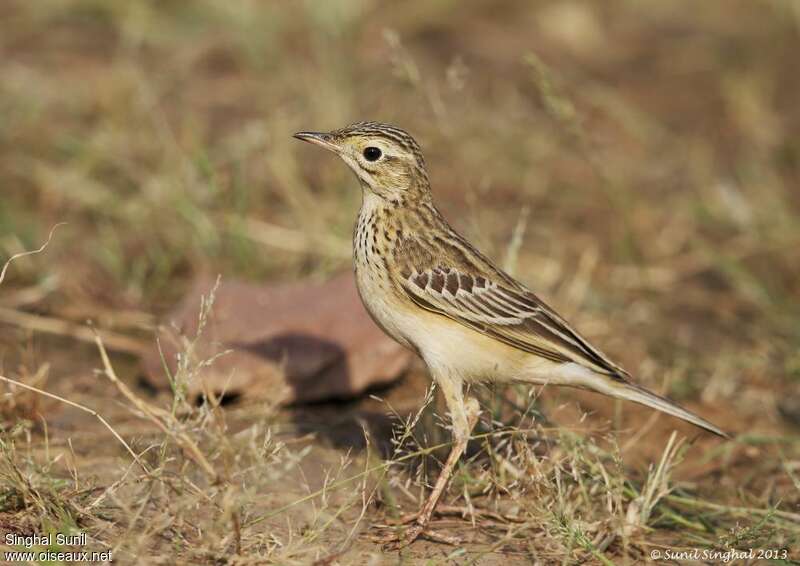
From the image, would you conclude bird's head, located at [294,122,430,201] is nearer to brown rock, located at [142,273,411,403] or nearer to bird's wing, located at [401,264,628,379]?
bird's wing, located at [401,264,628,379]

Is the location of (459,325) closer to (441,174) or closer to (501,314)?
(501,314)

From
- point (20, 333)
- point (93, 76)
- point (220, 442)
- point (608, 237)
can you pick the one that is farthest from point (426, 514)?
point (93, 76)

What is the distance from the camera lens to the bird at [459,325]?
5160 mm

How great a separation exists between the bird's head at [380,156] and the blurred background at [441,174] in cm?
67

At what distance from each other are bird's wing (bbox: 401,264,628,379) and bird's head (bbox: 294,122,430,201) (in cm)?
49

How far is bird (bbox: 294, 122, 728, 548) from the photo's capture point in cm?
516

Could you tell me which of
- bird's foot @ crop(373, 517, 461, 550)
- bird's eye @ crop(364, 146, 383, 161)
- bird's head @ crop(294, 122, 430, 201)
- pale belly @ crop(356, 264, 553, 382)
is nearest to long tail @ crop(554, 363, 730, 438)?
pale belly @ crop(356, 264, 553, 382)

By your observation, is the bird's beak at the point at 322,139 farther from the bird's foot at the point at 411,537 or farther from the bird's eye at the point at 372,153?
the bird's foot at the point at 411,537

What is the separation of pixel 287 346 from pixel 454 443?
156 centimetres

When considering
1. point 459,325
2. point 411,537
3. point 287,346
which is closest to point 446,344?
point 459,325

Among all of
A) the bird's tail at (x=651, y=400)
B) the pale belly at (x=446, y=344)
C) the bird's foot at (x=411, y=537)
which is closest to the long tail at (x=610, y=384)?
the bird's tail at (x=651, y=400)

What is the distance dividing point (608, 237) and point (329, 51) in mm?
2689

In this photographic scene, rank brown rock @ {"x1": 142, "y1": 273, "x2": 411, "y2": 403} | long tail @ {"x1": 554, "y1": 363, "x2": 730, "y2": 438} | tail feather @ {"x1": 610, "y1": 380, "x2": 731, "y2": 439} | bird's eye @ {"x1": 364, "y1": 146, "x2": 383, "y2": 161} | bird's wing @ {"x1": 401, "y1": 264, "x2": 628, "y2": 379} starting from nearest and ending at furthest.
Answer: tail feather @ {"x1": 610, "y1": 380, "x2": 731, "y2": 439}, long tail @ {"x1": 554, "y1": 363, "x2": 730, "y2": 438}, bird's wing @ {"x1": 401, "y1": 264, "x2": 628, "y2": 379}, bird's eye @ {"x1": 364, "y1": 146, "x2": 383, "y2": 161}, brown rock @ {"x1": 142, "y1": 273, "x2": 411, "y2": 403}

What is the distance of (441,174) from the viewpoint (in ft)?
31.8
